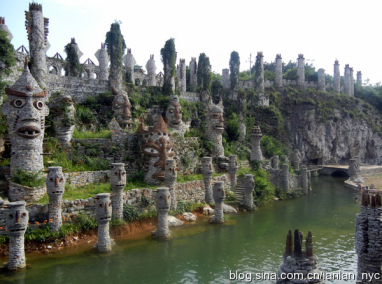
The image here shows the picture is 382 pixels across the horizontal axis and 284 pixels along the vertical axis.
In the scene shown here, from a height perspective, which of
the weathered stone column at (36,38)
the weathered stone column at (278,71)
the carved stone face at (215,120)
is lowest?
the carved stone face at (215,120)

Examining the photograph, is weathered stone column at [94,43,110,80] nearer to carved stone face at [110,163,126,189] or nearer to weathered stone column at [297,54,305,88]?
carved stone face at [110,163,126,189]

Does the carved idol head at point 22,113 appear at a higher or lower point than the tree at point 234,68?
lower

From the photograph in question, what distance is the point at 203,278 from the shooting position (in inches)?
540

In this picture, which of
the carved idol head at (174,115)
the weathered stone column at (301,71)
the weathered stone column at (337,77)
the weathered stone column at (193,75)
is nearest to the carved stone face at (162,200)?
the carved idol head at (174,115)

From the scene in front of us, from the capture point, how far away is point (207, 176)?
23.0 m

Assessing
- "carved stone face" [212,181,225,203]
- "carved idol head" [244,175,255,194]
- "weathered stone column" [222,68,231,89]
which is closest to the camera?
"carved stone face" [212,181,225,203]

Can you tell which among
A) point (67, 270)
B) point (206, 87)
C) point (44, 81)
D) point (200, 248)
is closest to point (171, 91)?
point (206, 87)

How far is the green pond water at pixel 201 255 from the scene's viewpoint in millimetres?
13602

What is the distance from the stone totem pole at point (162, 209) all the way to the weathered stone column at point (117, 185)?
1860 millimetres

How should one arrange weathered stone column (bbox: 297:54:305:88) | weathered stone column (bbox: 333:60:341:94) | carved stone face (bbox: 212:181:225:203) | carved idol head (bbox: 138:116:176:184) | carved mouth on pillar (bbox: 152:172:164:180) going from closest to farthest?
carved stone face (bbox: 212:181:225:203) < carved mouth on pillar (bbox: 152:172:164:180) < carved idol head (bbox: 138:116:176:184) < weathered stone column (bbox: 297:54:305:88) < weathered stone column (bbox: 333:60:341:94)

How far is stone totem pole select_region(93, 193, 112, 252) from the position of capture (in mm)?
15352

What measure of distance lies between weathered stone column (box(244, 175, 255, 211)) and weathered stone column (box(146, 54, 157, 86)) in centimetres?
2190

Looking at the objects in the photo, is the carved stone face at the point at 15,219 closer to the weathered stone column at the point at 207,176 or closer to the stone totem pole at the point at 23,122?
the stone totem pole at the point at 23,122

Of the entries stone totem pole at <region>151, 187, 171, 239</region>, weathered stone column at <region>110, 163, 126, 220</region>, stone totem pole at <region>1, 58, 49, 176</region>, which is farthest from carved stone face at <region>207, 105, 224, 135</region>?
stone totem pole at <region>1, 58, 49, 176</region>
